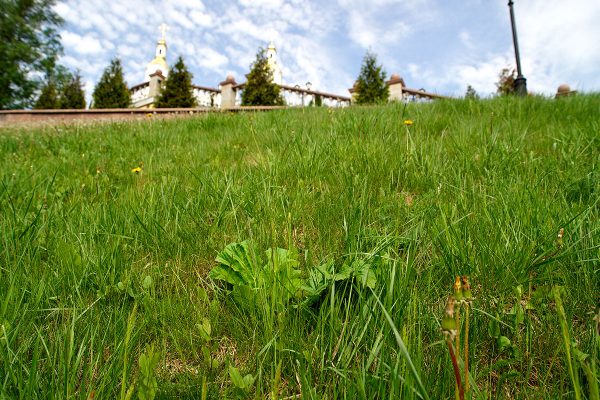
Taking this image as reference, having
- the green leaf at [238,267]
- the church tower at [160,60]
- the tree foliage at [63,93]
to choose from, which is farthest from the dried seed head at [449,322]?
the church tower at [160,60]

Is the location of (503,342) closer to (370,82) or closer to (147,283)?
(147,283)

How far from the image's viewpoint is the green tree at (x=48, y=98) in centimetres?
2554

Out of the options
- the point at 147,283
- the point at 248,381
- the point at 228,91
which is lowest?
the point at 248,381

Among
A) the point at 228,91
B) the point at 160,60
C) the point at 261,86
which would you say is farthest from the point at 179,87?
the point at 160,60

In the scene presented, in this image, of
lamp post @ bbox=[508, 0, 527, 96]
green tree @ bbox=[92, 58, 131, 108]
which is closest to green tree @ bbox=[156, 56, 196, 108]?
green tree @ bbox=[92, 58, 131, 108]

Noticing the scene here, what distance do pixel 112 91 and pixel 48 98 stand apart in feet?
24.4

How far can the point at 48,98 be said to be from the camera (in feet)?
84.9

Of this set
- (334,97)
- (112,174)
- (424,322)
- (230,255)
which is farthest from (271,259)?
(334,97)

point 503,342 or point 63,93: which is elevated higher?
point 63,93

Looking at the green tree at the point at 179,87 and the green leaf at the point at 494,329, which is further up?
the green tree at the point at 179,87

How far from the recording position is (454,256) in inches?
45.9

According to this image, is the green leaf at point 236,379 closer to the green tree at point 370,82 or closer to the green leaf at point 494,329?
the green leaf at point 494,329

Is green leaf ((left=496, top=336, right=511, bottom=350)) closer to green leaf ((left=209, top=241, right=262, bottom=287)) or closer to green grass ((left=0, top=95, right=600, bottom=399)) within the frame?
green grass ((left=0, top=95, right=600, bottom=399))

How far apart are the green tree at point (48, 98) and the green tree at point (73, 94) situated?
57 centimetres
